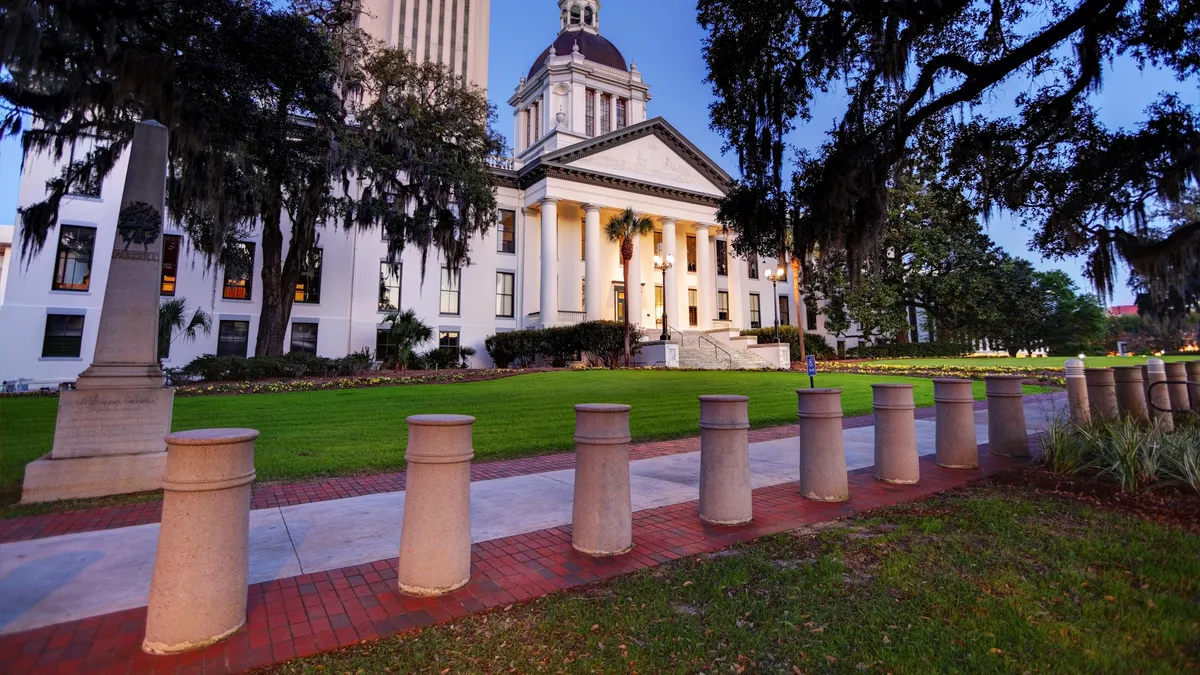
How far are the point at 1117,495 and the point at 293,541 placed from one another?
7.61m

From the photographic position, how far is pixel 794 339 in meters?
39.0

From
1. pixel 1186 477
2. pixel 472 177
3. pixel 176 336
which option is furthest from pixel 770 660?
pixel 176 336

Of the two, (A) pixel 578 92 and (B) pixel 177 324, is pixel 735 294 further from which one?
(B) pixel 177 324

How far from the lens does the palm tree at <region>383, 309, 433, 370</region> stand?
2686 centimetres

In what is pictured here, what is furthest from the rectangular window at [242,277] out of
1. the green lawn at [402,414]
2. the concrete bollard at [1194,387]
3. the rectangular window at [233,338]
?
the concrete bollard at [1194,387]

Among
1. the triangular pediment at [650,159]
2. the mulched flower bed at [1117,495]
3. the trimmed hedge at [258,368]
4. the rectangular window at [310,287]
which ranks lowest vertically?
the mulched flower bed at [1117,495]

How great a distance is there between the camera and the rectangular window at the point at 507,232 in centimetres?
3525

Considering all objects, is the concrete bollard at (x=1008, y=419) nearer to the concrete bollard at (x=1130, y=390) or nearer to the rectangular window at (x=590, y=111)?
the concrete bollard at (x=1130, y=390)

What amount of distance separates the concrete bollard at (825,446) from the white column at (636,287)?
2765 cm

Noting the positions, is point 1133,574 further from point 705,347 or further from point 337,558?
point 705,347

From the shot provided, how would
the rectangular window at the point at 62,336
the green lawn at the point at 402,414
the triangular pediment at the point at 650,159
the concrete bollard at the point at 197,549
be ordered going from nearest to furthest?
the concrete bollard at the point at 197,549 < the green lawn at the point at 402,414 < the rectangular window at the point at 62,336 < the triangular pediment at the point at 650,159

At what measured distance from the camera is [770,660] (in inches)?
108

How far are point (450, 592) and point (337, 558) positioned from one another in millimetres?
1164

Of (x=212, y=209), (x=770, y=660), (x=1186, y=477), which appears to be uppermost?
(x=212, y=209)
